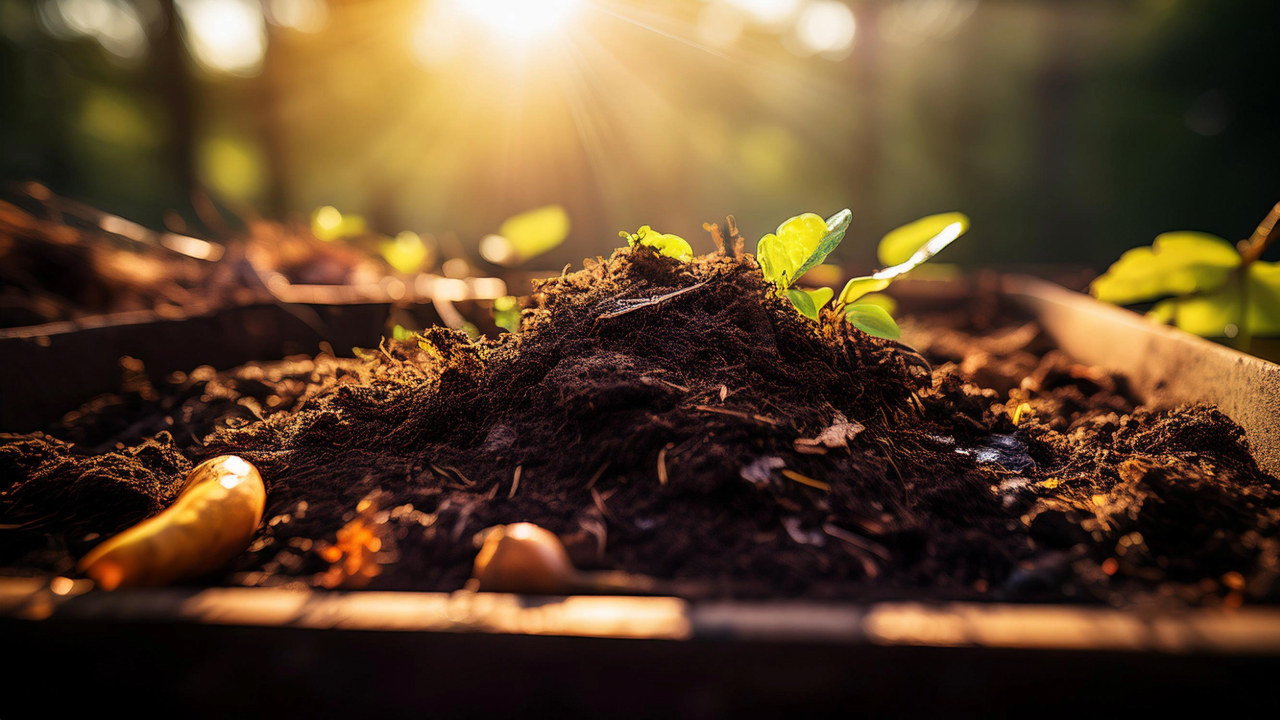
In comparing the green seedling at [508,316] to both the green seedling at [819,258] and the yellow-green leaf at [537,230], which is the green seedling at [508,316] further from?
the yellow-green leaf at [537,230]

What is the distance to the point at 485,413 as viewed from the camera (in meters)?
0.96

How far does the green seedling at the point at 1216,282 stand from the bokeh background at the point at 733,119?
3.37m

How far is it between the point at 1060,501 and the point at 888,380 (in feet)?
1.06

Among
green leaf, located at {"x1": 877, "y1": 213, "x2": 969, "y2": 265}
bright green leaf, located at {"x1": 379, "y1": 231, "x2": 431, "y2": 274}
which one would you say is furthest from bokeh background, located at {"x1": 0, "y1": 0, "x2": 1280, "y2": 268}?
green leaf, located at {"x1": 877, "y1": 213, "x2": 969, "y2": 265}

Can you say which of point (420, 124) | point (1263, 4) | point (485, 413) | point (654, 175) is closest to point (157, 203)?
point (420, 124)

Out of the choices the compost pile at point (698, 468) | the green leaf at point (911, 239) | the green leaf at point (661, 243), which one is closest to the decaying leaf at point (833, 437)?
the compost pile at point (698, 468)

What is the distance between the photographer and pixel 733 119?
225 inches

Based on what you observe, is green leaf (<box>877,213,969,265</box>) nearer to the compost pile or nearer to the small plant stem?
the compost pile

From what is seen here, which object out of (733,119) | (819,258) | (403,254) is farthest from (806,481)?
(733,119)

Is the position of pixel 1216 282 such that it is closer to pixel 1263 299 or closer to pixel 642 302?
A: pixel 1263 299

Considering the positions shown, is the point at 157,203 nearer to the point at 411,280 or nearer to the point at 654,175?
the point at 654,175

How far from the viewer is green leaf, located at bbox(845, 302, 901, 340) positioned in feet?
3.29

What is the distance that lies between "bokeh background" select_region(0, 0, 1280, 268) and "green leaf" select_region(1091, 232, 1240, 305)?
3.30 m

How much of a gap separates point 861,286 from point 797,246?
152mm
